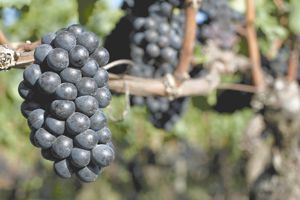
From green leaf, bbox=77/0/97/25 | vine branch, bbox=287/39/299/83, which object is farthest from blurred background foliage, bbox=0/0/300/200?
vine branch, bbox=287/39/299/83

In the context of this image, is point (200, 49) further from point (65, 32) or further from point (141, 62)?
point (65, 32)

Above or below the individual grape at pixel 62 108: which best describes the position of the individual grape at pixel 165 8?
below

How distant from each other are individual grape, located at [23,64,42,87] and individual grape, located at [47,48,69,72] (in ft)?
0.09

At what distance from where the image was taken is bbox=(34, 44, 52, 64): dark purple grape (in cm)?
110

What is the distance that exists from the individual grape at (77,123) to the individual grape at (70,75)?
6 cm

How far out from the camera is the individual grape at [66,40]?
1102 millimetres

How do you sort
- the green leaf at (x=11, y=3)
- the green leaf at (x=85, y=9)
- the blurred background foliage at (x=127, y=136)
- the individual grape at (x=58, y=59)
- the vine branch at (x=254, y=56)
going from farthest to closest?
the blurred background foliage at (x=127, y=136) → the vine branch at (x=254, y=56) → the green leaf at (x=85, y=9) → the green leaf at (x=11, y=3) → the individual grape at (x=58, y=59)

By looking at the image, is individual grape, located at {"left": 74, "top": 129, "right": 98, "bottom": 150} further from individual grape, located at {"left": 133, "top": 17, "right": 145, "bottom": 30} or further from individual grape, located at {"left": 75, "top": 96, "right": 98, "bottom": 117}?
individual grape, located at {"left": 133, "top": 17, "right": 145, "bottom": 30}

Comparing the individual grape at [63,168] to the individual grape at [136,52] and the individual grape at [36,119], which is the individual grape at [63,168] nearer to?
the individual grape at [36,119]

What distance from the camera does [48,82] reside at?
1.09 m

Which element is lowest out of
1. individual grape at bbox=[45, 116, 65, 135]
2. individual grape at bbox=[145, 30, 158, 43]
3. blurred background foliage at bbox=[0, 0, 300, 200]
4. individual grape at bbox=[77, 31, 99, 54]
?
blurred background foliage at bbox=[0, 0, 300, 200]

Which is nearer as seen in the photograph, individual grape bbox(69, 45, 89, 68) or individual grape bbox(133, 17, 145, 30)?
individual grape bbox(69, 45, 89, 68)

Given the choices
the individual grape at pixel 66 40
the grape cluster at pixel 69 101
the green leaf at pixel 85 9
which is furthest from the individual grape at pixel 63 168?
the green leaf at pixel 85 9

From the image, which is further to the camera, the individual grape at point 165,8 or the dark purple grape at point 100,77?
the individual grape at point 165,8
